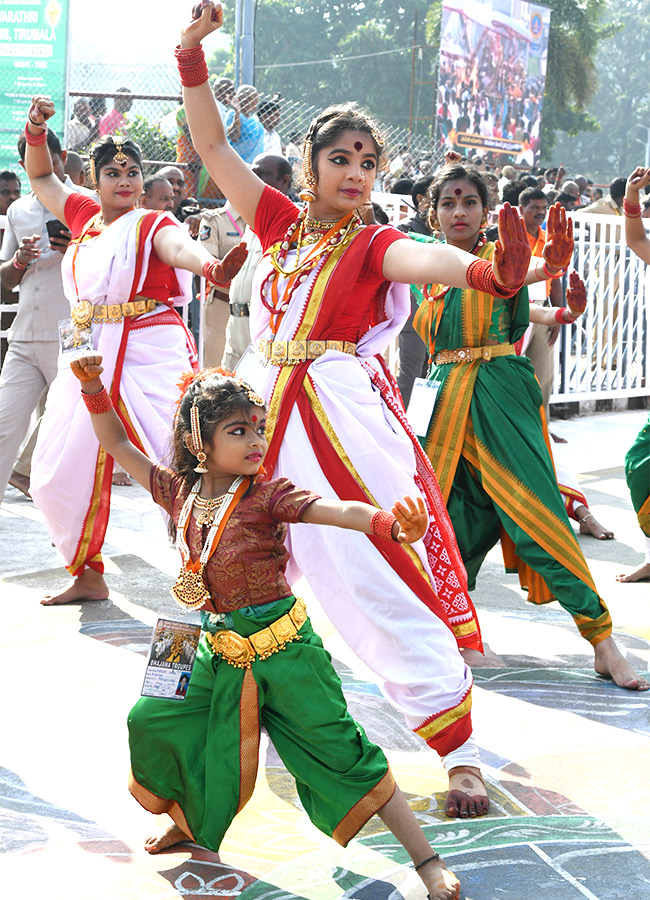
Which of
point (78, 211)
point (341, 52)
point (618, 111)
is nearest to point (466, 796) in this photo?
point (78, 211)

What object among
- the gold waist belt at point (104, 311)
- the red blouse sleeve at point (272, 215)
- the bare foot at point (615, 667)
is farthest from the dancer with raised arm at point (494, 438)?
the gold waist belt at point (104, 311)

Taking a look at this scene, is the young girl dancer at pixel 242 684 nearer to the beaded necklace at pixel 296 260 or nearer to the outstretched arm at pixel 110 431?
the outstretched arm at pixel 110 431

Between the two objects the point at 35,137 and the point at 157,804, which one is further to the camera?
the point at 35,137

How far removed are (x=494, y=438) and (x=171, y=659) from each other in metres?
1.90

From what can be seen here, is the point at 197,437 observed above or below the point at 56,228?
below

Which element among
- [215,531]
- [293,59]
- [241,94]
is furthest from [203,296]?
[293,59]

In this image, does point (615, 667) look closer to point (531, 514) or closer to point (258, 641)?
point (531, 514)

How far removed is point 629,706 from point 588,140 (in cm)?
7746

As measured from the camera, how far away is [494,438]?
4.40 metres

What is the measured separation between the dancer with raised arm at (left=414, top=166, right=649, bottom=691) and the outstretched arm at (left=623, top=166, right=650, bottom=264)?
0.70 meters

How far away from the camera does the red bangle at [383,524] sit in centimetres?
257

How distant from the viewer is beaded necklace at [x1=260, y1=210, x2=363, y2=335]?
11.2 feet

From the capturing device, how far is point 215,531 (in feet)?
9.48

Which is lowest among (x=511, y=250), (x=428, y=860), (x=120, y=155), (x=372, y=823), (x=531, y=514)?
(x=372, y=823)
